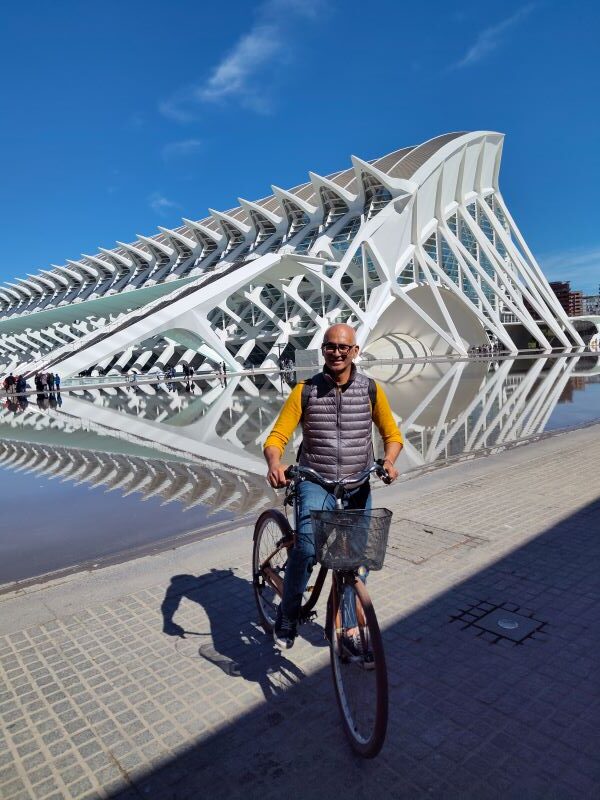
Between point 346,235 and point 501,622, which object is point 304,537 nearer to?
point 501,622

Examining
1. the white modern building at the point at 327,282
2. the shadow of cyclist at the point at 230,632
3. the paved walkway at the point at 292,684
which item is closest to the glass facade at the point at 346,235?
the white modern building at the point at 327,282

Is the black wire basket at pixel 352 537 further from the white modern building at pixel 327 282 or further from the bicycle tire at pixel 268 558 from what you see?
the white modern building at pixel 327 282

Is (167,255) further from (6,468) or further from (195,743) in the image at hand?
(195,743)

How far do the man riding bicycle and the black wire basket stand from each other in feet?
1.06

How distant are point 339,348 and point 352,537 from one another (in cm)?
85

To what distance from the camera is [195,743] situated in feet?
7.48

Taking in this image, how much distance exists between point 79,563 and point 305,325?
128 ft

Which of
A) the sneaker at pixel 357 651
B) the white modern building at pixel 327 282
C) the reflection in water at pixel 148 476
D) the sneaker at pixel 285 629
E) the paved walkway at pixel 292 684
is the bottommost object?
the paved walkway at pixel 292 684

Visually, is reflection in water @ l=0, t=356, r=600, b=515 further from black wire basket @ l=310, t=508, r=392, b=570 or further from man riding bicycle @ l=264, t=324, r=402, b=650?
black wire basket @ l=310, t=508, r=392, b=570

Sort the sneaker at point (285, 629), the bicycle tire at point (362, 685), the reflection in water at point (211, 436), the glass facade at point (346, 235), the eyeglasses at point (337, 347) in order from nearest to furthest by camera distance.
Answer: the bicycle tire at point (362, 685), the eyeglasses at point (337, 347), the sneaker at point (285, 629), the reflection in water at point (211, 436), the glass facade at point (346, 235)

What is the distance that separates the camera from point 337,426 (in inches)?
101

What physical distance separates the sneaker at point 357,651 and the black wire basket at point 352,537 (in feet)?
1.02

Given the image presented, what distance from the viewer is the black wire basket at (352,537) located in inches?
82.2

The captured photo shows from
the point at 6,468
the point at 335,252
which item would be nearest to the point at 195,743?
the point at 6,468
